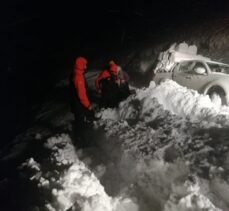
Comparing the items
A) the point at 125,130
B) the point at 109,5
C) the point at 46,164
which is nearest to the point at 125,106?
the point at 125,130

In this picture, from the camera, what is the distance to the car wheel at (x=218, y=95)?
849cm

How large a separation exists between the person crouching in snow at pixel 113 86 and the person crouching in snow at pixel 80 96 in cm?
94

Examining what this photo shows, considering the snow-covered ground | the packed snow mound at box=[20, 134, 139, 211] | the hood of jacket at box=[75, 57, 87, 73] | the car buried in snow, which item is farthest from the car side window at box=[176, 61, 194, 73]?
the packed snow mound at box=[20, 134, 139, 211]

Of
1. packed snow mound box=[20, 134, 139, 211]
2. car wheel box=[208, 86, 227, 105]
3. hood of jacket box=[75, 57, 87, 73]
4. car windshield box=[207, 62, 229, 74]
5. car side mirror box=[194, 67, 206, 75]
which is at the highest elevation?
hood of jacket box=[75, 57, 87, 73]

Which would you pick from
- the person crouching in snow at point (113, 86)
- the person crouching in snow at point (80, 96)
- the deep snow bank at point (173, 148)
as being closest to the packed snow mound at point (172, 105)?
the deep snow bank at point (173, 148)

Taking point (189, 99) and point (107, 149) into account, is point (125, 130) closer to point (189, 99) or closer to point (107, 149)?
point (107, 149)

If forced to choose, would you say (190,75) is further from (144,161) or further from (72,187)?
(72,187)

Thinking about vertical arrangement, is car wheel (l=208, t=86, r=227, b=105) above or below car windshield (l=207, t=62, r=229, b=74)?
below

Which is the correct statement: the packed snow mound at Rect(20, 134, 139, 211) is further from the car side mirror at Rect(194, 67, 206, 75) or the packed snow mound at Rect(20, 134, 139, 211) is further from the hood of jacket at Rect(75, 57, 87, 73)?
the car side mirror at Rect(194, 67, 206, 75)

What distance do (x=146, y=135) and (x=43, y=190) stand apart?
225 cm

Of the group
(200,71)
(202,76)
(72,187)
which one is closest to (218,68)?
(202,76)

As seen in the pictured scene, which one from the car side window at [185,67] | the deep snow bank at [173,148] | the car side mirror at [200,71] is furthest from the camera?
the car side window at [185,67]

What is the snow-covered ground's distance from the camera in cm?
465

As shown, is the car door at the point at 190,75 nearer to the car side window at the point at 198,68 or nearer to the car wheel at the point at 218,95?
the car side window at the point at 198,68
